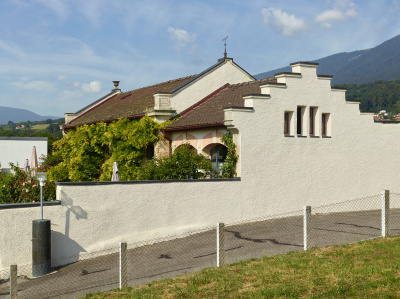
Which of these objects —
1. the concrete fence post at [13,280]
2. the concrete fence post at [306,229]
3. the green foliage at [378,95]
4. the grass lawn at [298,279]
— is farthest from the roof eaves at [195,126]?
the green foliage at [378,95]

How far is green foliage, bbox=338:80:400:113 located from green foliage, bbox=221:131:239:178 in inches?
3429

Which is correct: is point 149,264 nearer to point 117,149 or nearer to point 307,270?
point 307,270

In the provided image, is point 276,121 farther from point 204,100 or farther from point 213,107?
point 204,100

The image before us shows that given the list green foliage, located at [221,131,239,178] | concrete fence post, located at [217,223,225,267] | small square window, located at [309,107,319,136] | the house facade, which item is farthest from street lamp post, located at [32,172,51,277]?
small square window, located at [309,107,319,136]

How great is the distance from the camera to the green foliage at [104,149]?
69.3 ft

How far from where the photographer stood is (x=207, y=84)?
23.1 metres

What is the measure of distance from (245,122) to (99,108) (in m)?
19.1

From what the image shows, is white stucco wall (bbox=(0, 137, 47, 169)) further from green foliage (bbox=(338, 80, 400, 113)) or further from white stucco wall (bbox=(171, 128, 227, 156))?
green foliage (bbox=(338, 80, 400, 113))

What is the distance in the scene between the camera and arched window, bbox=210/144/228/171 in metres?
18.6

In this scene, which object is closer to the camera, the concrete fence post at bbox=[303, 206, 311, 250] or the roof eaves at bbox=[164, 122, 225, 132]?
the concrete fence post at bbox=[303, 206, 311, 250]

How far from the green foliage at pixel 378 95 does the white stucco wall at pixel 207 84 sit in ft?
261

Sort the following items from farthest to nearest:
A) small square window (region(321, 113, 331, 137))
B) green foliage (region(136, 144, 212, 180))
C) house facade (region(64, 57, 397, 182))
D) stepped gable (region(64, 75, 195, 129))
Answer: stepped gable (region(64, 75, 195, 129)), small square window (region(321, 113, 331, 137)), house facade (region(64, 57, 397, 182)), green foliage (region(136, 144, 212, 180))

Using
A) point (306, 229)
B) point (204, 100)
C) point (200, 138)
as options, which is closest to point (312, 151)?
point (200, 138)

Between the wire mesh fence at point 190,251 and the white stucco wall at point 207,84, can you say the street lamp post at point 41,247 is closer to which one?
the wire mesh fence at point 190,251
